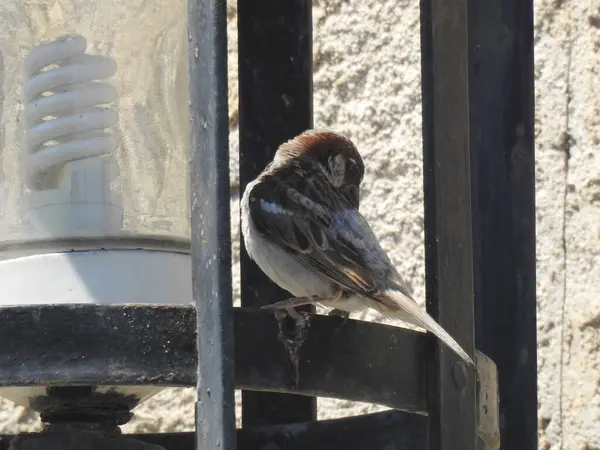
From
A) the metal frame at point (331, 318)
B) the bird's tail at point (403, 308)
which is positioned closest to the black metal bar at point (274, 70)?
the metal frame at point (331, 318)

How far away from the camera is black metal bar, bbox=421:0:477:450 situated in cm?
225

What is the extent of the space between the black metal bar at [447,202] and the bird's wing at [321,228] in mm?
648

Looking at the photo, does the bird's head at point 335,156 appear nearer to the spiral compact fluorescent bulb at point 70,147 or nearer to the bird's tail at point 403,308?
the bird's tail at point 403,308

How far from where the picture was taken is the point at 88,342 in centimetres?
198

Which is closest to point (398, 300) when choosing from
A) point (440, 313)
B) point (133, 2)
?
point (440, 313)

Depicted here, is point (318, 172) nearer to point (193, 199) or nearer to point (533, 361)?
point (533, 361)

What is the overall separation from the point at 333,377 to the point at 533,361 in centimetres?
61

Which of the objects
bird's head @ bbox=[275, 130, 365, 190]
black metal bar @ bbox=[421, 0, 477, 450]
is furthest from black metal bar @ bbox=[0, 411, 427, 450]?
bird's head @ bbox=[275, 130, 365, 190]

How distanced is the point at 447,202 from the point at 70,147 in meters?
0.59

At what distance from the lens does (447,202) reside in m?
2.27

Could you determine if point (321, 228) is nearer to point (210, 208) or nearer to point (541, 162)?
point (541, 162)

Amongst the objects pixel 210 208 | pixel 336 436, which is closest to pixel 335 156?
pixel 336 436

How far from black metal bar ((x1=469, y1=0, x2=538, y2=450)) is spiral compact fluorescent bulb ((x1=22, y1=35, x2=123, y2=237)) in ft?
2.21

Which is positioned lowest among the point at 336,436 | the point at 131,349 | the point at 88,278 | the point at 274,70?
the point at 336,436
